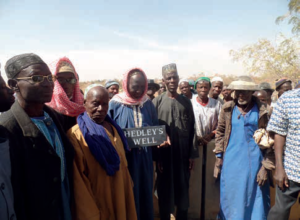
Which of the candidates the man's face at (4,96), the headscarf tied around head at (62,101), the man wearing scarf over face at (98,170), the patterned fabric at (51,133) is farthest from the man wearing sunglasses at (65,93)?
the man's face at (4,96)

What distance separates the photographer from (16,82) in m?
1.53

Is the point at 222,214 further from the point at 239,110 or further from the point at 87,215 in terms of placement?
the point at 87,215

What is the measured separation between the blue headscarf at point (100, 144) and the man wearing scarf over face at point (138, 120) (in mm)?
686

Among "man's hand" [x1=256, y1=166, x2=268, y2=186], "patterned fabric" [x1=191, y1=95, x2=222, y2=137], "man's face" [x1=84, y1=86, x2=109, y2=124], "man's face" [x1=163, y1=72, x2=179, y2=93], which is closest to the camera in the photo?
"man's face" [x1=84, y1=86, x2=109, y2=124]

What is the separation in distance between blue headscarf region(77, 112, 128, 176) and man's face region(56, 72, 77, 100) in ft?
1.31

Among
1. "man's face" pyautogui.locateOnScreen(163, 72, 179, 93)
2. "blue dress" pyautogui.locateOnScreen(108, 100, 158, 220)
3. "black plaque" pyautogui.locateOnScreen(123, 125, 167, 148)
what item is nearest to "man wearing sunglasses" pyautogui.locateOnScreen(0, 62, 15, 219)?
"black plaque" pyautogui.locateOnScreen(123, 125, 167, 148)

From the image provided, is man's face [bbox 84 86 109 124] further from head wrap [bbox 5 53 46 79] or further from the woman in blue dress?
the woman in blue dress

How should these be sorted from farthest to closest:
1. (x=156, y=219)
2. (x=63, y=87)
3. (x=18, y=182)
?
(x=156, y=219) < (x=63, y=87) < (x=18, y=182)

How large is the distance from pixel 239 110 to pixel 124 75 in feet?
5.92

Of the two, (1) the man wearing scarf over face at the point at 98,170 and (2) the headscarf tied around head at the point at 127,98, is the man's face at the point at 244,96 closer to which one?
(2) the headscarf tied around head at the point at 127,98

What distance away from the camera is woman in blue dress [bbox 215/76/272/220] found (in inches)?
120

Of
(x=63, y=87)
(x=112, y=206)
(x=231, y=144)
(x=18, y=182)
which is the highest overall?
(x=63, y=87)

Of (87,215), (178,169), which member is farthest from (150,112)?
(87,215)

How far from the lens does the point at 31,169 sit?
146 cm
